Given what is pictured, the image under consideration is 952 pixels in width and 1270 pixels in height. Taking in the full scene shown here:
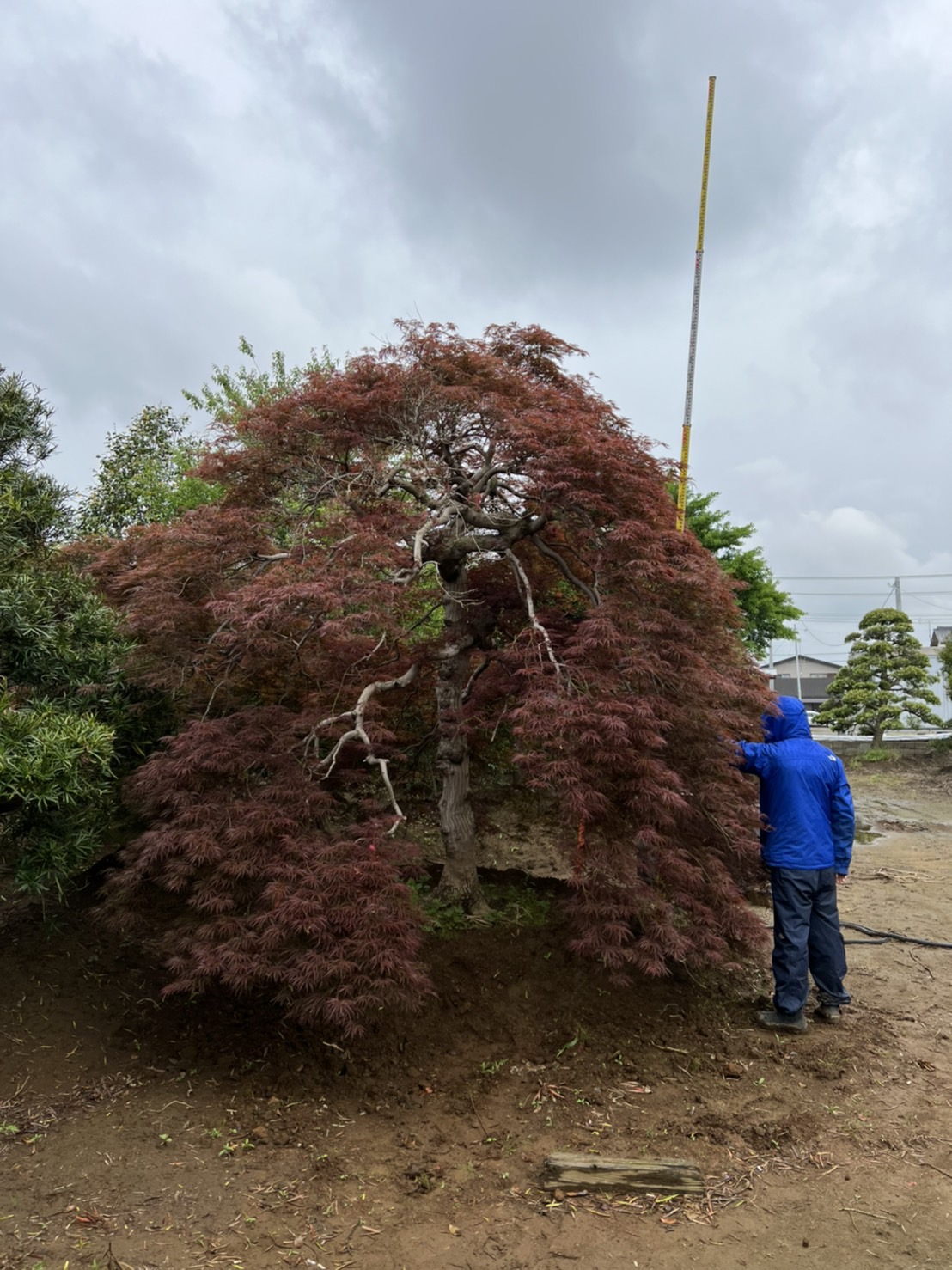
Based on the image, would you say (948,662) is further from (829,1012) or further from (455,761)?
(455,761)

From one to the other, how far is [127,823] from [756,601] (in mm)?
12226

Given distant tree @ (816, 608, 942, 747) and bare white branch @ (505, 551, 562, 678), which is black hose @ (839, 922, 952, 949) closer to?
bare white branch @ (505, 551, 562, 678)

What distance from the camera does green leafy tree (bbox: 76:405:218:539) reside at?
716 cm

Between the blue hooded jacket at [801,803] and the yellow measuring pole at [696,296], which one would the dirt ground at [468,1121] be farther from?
the yellow measuring pole at [696,296]

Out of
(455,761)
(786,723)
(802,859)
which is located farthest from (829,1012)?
(455,761)

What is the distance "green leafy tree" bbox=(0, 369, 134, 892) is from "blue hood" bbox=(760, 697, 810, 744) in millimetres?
2985

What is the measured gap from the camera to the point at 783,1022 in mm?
3602

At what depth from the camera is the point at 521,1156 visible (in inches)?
106

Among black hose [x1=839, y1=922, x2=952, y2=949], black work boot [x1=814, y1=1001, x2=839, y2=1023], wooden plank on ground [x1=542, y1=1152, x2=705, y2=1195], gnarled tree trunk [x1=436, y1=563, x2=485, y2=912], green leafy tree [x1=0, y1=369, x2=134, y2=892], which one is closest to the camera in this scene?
wooden plank on ground [x1=542, y1=1152, x2=705, y2=1195]

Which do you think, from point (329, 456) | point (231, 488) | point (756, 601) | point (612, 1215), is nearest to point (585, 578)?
point (329, 456)

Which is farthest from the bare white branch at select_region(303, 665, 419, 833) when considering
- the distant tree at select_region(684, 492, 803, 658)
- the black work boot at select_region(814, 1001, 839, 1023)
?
the distant tree at select_region(684, 492, 803, 658)

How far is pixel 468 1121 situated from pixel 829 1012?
189 cm

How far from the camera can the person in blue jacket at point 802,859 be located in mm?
3576

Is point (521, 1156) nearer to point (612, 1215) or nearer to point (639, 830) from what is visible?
point (612, 1215)
